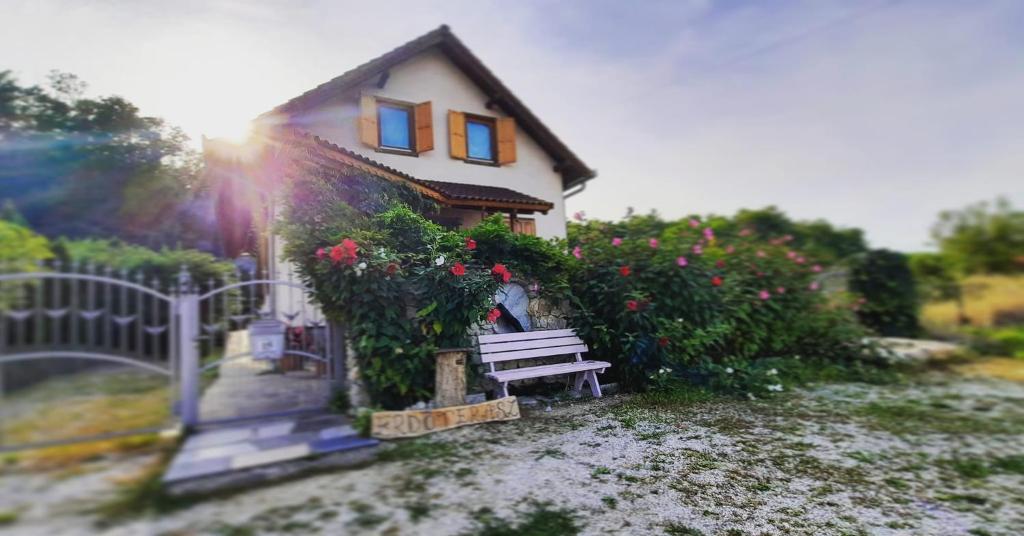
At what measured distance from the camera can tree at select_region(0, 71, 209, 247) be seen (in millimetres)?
3895

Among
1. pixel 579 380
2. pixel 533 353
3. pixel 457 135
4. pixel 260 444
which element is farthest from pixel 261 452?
pixel 457 135

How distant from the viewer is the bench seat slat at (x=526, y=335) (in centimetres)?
473

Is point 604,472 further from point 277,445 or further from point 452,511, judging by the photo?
point 277,445

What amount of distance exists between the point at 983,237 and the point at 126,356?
14.3m

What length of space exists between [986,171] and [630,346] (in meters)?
6.99

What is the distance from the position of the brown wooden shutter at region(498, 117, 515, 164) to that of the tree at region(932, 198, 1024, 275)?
9637 millimetres

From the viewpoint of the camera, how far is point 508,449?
3371 millimetres

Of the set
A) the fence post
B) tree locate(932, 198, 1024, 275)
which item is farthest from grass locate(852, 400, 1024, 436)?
tree locate(932, 198, 1024, 275)

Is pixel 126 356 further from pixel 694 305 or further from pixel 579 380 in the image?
pixel 694 305

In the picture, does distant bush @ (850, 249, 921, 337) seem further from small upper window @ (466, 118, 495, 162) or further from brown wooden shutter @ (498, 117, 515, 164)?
small upper window @ (466, 118, 495, 162)

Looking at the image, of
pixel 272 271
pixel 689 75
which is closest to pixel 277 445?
pixel 272 271

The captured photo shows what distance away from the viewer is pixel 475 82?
10195 millimetres

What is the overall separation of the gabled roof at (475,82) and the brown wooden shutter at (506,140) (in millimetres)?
400

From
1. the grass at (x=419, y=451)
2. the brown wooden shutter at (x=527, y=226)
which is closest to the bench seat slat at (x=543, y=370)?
the grass at (x=419, y=451)
